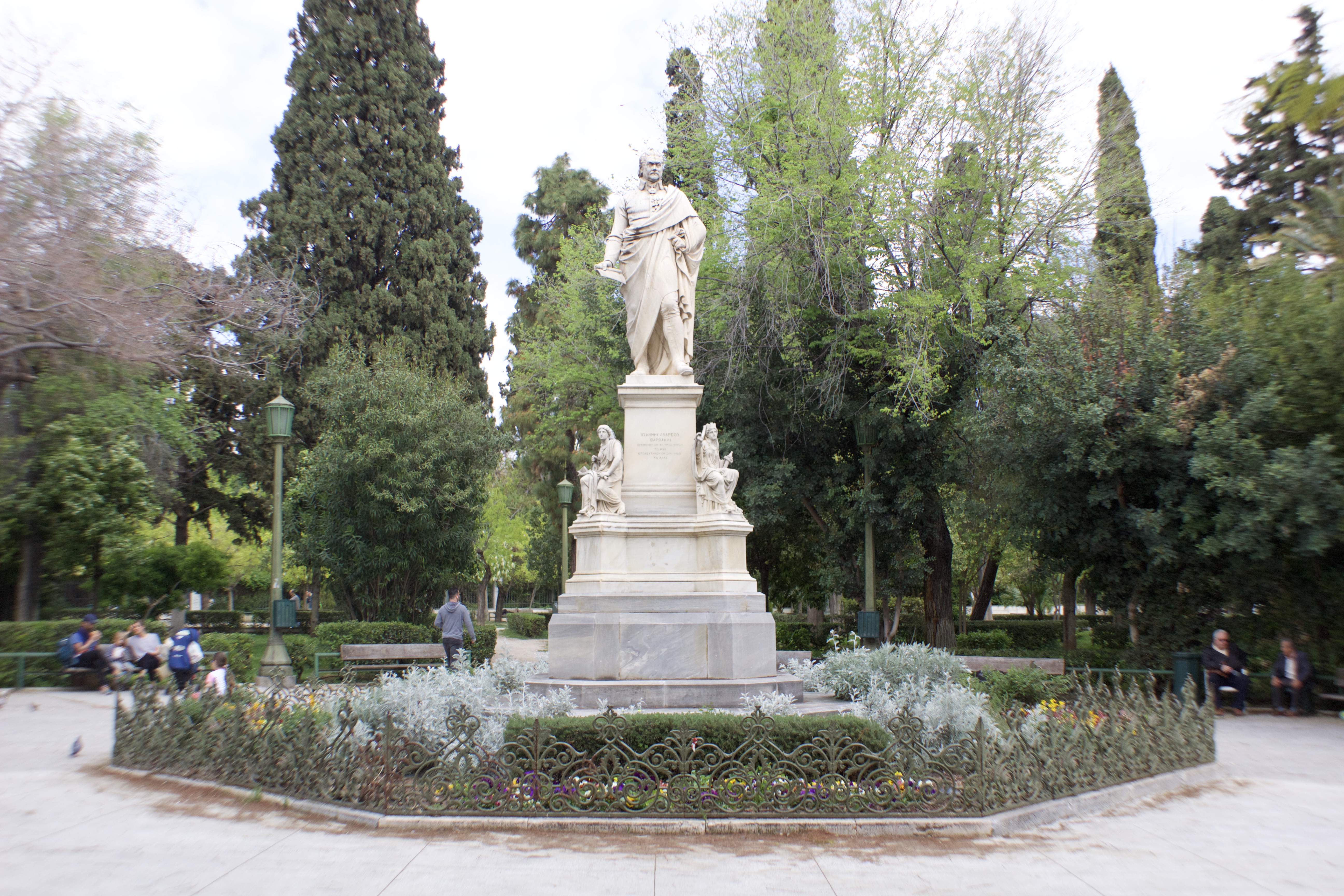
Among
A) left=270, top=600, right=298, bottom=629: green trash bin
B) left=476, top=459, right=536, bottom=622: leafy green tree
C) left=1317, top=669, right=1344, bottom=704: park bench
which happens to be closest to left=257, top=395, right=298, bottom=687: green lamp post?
left=270, top=600, right=298, bottom=629: green trash bin

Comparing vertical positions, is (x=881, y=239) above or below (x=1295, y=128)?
above

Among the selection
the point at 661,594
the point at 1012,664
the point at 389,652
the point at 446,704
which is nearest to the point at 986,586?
the point at 1012,664

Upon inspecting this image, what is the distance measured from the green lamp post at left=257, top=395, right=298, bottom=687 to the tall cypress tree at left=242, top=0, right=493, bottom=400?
12.1 meters

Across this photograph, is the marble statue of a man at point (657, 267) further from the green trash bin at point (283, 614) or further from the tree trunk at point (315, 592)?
the tree trunk at point (315, 592)

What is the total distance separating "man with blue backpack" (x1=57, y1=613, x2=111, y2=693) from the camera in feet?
55.1

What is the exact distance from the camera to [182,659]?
13.7 m

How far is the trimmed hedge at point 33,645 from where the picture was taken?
56.0ft

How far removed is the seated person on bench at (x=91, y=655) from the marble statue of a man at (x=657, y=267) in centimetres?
1168

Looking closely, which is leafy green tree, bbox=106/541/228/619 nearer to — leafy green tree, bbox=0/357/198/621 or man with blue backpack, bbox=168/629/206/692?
leafy green tree, bbox=0/357/198/621

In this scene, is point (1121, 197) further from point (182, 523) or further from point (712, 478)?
point (182, 523)

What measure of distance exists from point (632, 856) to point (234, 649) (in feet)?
48.9

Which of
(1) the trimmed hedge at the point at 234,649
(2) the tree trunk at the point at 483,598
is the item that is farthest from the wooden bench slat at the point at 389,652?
(2) the tree trunk at the point at 483,598

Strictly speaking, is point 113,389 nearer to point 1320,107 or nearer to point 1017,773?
point 1017,773

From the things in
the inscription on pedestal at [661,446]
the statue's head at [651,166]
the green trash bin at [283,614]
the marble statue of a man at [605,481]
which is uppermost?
the statue's head at [651,166]
